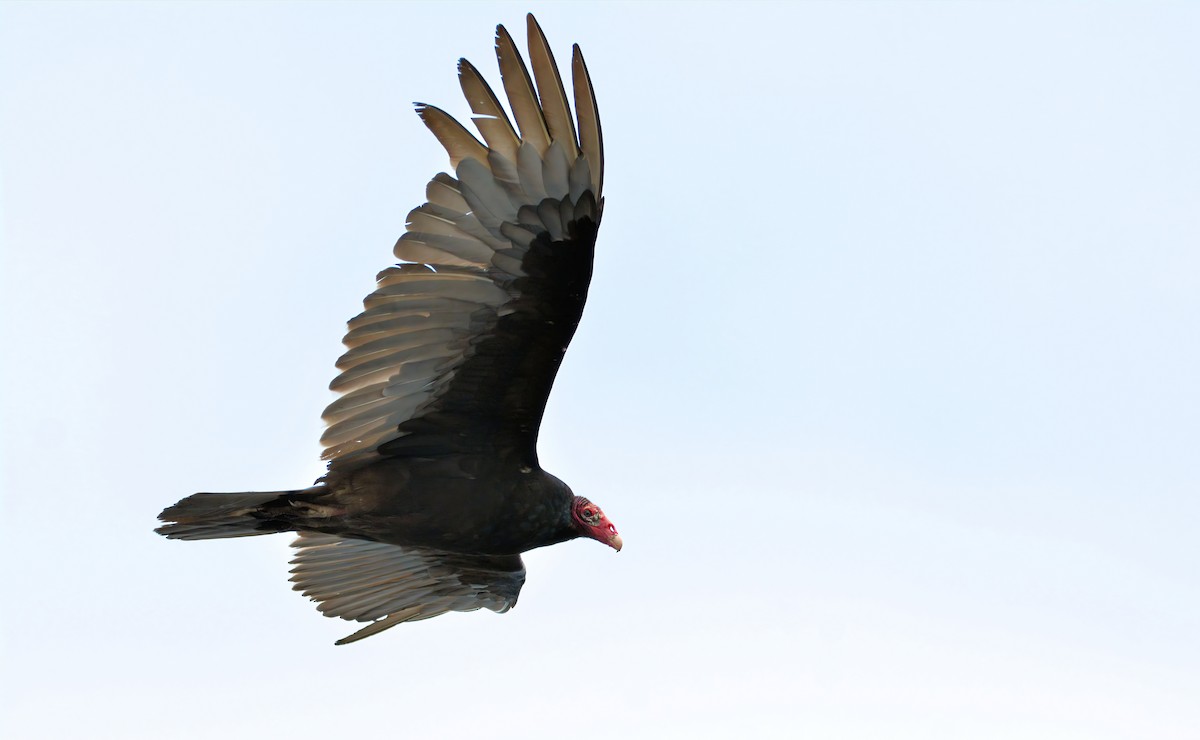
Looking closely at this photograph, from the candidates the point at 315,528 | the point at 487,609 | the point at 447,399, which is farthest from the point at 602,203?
the point at 487,609

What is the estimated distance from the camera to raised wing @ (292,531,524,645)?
8.20 meters

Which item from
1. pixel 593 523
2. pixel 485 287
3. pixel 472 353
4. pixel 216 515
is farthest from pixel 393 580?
pixel 485 287

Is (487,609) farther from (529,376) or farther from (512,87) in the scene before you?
(512,87)

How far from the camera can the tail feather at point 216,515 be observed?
21.9 ft

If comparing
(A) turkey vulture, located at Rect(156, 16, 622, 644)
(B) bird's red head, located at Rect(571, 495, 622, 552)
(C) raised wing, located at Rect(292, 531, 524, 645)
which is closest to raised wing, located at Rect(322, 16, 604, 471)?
(A) turkey vulture, located at Rect(156, 16, 622, 644)

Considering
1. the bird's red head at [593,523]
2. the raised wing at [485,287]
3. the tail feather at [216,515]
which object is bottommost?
the tail feather at [216,515]

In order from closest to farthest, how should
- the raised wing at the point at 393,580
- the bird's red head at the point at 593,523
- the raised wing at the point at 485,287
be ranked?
the raised wing at the point at 485,287
the bird's red head at the point at 593,523
the raised wing at the point at 393,580

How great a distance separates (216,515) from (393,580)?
1.82 metres

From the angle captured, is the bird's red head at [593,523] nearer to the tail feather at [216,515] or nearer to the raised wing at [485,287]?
the raised wing at [485,287]

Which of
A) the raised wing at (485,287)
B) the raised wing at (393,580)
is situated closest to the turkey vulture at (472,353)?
the raised wing at (485,287)

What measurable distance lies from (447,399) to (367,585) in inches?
70.4

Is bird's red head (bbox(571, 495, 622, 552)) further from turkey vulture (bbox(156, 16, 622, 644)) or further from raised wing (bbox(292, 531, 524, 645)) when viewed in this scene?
raised wing (bbox(292, 531, 524, 645))

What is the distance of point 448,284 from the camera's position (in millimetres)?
6609

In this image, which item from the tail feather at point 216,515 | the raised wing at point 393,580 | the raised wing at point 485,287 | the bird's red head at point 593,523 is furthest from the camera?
the raised wing at point 393,580
